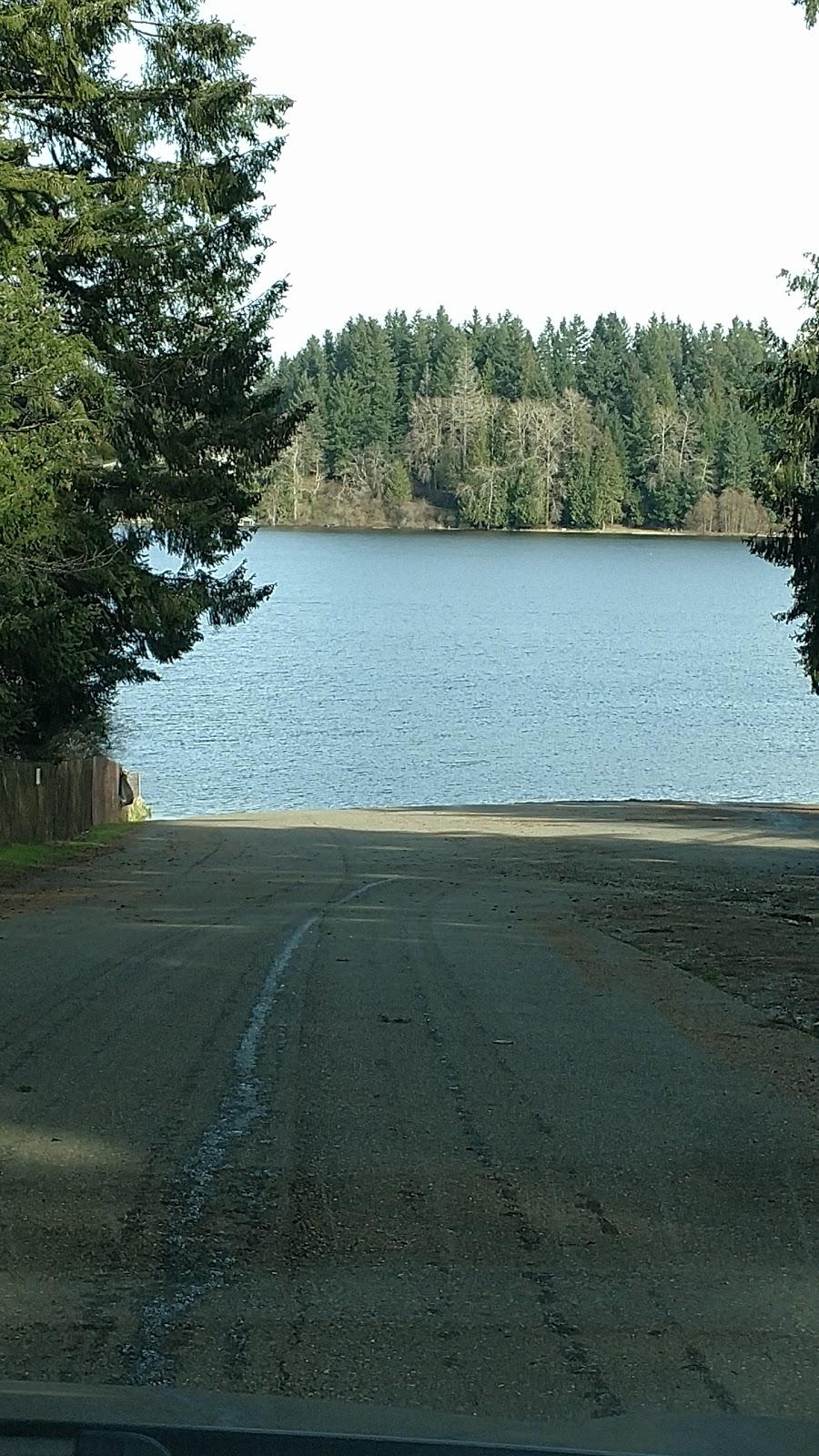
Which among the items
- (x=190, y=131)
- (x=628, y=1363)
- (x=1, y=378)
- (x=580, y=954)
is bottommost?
(x=580, y=954)

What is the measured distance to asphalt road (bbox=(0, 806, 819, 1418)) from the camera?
13.5 ft

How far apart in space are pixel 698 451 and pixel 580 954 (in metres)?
161

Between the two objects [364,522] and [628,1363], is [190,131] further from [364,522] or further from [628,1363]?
[364,522]

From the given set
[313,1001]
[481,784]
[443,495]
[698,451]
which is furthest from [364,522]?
[313,1001]

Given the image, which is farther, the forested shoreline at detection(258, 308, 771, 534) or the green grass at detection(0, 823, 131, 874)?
the forested shoreline at detection(258, 308, 771, 534)

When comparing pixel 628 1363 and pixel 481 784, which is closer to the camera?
pixel 628 1363

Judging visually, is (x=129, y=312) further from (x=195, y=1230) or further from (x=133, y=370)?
(x=195, y=1230)

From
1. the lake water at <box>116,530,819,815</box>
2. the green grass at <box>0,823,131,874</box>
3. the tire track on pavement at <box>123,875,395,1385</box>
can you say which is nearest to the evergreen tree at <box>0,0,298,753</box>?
the green grass at <box>0,823,131,874</box>

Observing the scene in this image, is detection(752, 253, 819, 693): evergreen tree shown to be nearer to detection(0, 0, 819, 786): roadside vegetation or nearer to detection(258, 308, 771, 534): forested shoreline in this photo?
detection(0, 0, 819, 786): roadside vegetation

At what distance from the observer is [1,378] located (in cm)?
1631

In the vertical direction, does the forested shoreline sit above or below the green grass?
above

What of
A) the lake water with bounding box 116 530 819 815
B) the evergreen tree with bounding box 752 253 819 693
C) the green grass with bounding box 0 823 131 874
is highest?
the evergreen tree with bounding box 752 253 819 693

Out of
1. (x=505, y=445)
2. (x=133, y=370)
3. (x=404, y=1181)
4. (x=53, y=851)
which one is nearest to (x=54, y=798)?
(x=53, y=851)

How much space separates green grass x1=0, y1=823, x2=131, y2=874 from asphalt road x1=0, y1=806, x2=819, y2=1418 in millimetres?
8530
